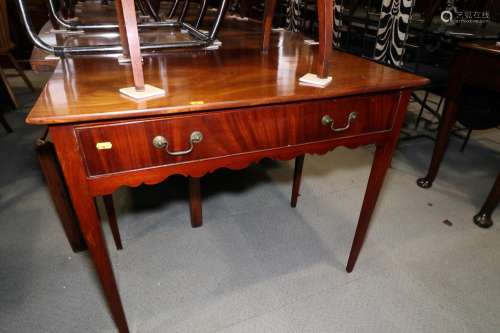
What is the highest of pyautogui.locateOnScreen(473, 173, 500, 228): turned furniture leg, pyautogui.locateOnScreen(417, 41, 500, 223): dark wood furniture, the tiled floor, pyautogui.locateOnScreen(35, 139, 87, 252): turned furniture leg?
pyautogui.locateOnScreen(417, 41, 500, 223): dark wood furniture

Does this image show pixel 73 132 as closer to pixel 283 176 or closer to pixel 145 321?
pixel 145 321

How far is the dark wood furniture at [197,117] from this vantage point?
607 millimetres

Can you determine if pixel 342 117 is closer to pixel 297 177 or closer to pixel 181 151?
pixel 181 151

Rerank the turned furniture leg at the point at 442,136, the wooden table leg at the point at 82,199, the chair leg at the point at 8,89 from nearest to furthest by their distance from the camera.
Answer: the wooden table leg at the point at 82,199 → the turned furniture leg at the point at 442,136 → the chair leg at the point at 8,89

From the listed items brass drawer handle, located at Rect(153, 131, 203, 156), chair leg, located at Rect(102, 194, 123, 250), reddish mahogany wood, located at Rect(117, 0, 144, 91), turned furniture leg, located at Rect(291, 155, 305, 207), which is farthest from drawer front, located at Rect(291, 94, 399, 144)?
chair leg, located at Rect(102, 194, 123, 250)

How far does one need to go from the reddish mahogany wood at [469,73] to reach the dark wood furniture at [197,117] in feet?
2.55

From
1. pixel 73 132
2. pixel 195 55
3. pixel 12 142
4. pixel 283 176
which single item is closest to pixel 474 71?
pixel 283 176

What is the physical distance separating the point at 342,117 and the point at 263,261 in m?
0.74

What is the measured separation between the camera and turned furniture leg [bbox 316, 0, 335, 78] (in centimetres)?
78

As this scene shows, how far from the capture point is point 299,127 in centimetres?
79

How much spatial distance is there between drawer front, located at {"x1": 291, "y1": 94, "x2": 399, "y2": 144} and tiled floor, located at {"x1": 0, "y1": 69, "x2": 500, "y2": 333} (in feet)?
2.14

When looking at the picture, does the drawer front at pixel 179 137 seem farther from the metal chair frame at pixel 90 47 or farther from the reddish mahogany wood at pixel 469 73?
the reddish mahogany wood at pixel 469 73

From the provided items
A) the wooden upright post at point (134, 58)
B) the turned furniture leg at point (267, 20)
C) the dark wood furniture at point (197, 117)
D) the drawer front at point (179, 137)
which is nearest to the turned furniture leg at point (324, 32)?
the dark wood furniture at point (197, 117)

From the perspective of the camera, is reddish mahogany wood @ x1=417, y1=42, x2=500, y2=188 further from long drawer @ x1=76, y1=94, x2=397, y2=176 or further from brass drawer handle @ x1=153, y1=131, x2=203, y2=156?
brass drawer handle @ x1=153, y1=131, x2=203, y2=156
